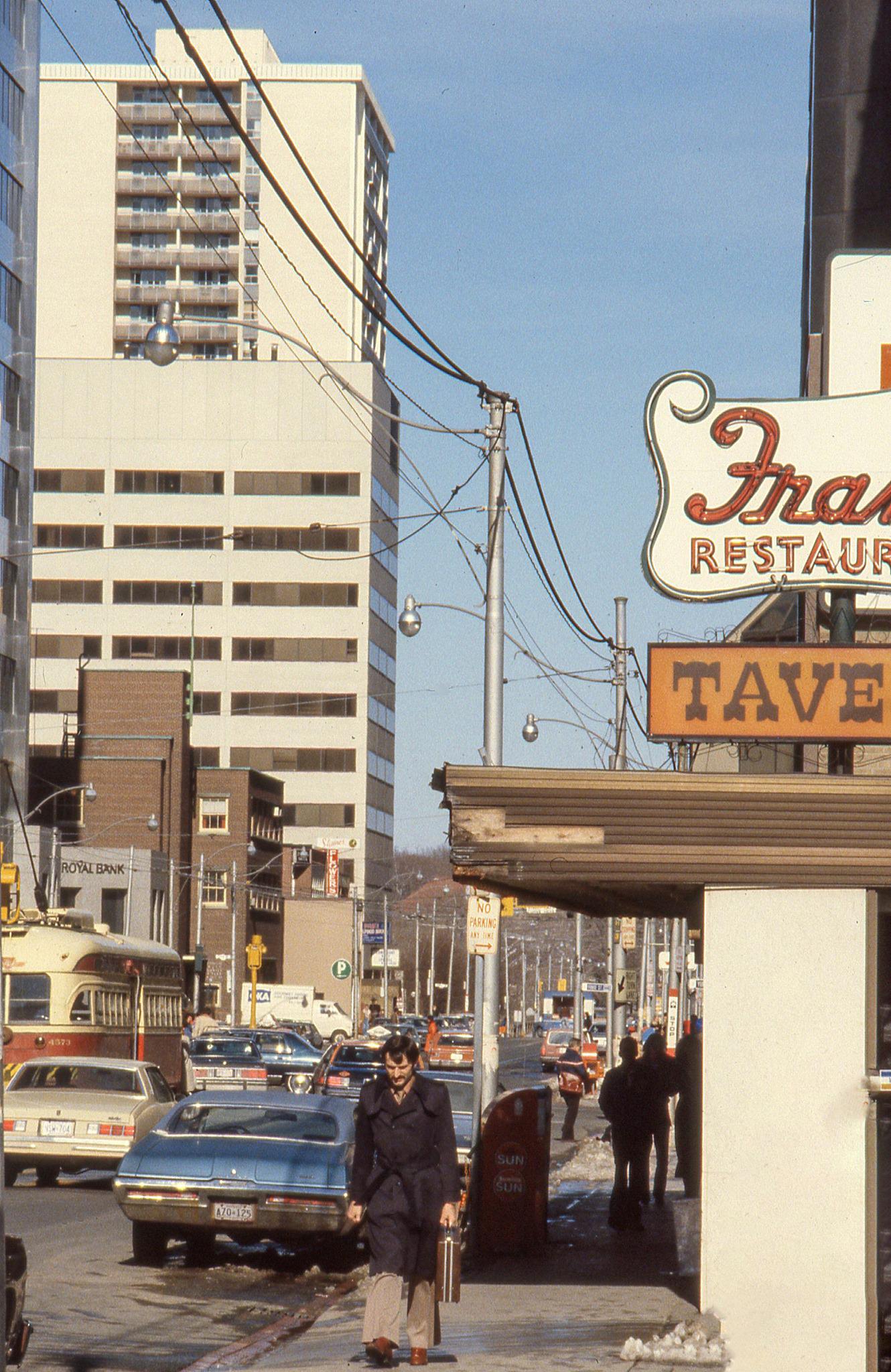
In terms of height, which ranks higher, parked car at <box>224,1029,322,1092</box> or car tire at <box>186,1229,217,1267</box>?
car tire at <box>186,1229,217,1267</box>

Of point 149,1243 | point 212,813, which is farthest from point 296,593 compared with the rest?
point 149,1243

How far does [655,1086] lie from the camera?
19.1 meters

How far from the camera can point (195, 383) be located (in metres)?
119

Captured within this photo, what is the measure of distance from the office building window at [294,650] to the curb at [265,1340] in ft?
332

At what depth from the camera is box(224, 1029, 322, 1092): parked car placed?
156 ft

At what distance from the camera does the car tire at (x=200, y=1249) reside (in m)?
16.1

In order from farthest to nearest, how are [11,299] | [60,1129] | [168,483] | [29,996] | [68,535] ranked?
[168,483], [68,535], [11,299], [29,996], [60,1129]

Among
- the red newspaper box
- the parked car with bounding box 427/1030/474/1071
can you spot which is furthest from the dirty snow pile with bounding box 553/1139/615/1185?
the parked car with bounding box 427/1030/474/1071

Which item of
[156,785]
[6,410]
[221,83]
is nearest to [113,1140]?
[6,410]

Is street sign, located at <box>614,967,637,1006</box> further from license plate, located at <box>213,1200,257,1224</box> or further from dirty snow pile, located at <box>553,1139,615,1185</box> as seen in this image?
license plate, located at <box>213,1200,257,1224</box>

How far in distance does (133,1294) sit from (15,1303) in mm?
5136

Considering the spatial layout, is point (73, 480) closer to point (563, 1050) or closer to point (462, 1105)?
point (563, 1050)

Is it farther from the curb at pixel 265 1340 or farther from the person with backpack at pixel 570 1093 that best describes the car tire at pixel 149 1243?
the person with backpack at pixel 570 1093

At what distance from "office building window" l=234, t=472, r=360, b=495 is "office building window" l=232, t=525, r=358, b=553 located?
2223 millimetres
